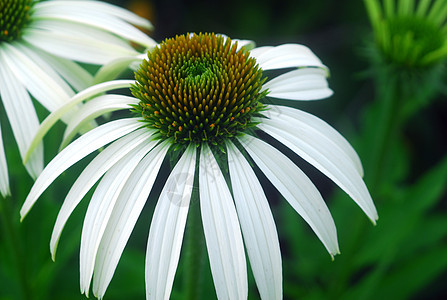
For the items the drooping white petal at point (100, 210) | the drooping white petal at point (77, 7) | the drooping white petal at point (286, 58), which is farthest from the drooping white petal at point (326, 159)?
the drooping white petal at point (77, 7)

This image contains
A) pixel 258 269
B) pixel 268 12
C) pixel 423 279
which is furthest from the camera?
pixel 268 12

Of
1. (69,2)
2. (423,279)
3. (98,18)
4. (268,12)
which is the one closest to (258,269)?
(98,18)

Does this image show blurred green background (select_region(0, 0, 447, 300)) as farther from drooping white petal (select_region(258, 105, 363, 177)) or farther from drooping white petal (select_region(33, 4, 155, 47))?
drooping white petal (select_region(258, 105, 363, 177))

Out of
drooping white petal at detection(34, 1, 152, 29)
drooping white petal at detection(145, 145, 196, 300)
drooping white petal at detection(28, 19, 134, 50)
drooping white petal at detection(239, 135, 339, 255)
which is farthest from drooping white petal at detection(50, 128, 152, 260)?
drooping white petal at detection(34, 1, 152, 29)

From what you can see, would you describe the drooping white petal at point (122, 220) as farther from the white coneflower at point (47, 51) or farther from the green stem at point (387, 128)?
the green stem at point (387, 128)

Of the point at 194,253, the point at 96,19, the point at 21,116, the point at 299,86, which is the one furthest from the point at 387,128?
the point at 21,116

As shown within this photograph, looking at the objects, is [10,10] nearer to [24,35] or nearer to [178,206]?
[24,35]

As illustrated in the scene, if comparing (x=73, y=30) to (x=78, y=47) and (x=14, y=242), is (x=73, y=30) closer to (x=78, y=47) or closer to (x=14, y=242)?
(x=78, y=47)
